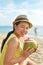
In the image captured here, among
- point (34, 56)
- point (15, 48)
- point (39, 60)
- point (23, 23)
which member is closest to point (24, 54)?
point (15, 48)

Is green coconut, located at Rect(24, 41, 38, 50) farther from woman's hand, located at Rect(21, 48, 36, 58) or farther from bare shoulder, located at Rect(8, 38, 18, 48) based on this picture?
bare shoulder, located at Rect(8, 38, 18, 48)

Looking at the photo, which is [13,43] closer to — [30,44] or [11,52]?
[11,52]

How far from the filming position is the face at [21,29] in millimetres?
3262

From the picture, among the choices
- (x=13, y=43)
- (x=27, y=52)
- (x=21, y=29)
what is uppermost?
(x=21, y=29)

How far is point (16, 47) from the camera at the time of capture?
10.5ft

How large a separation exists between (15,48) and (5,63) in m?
0.26

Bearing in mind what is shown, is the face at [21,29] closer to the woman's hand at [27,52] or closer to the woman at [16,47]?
the woman at [16,47]

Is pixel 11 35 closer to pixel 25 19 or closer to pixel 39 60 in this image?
pixel 25 19

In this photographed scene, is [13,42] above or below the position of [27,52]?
above

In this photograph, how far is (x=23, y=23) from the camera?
10.8 ft

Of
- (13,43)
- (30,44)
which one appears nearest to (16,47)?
(13,43)

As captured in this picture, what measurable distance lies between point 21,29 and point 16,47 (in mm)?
276

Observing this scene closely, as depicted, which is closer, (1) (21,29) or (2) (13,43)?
(2) (13,43)

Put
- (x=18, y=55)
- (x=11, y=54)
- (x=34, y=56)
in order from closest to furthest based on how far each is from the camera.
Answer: (x=11, y=54), (x=18, y=55), (x=34, y=56)
